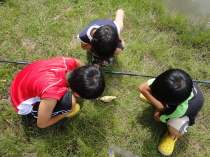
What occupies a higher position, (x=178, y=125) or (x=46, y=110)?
(x=46, y=110)

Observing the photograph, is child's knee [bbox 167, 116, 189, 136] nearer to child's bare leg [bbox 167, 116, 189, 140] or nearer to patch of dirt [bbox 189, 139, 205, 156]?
child's bare leg [bbox 167, 116, 189, 140]

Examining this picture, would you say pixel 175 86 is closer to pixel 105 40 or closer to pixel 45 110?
pixel 105 40

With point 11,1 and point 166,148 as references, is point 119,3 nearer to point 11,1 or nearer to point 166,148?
point 11,1

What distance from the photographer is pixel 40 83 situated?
4.80ft

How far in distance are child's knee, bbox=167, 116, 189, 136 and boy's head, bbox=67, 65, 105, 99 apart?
95cm

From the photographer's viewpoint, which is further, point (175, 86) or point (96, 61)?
point (96, 61)

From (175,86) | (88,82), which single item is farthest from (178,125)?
(88,82)

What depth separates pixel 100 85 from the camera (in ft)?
4.66

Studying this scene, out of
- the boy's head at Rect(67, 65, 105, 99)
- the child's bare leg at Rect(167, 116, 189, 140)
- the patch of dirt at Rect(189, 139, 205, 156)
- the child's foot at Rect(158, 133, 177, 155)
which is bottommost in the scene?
the patch of dirt at Rect(189, 139, 205, 156)

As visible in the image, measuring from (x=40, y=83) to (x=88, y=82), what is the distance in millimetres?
427

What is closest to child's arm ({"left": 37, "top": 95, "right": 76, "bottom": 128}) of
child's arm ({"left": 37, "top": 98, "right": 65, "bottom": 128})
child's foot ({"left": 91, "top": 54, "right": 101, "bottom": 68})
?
child's arm ({"left": 37, "top": 98, "right": 65, "bottom": 128})

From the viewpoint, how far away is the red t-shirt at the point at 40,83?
4.80ft

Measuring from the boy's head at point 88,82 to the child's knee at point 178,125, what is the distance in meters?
0.95

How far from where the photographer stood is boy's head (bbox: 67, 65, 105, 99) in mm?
1389
